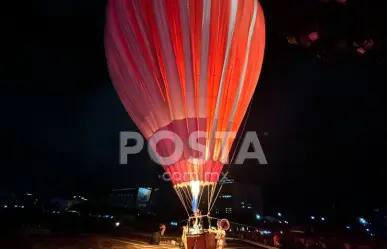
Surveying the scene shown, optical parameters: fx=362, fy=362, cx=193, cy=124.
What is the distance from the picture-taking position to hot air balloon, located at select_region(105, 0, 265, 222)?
38.8ft

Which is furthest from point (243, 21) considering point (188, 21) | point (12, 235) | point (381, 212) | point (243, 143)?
point (381, 212)

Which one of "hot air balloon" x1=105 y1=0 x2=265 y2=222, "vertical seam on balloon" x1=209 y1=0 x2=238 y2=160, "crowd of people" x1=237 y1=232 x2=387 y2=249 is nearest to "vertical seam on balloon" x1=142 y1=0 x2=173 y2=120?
"hot air balloon" x1=105 y1=0 x2=265 y2=222

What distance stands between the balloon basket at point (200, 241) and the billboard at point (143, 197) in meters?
52.8

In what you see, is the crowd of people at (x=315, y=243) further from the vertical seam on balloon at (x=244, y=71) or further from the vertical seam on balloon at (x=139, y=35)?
the vertical seam on balloon at (x=139, y=35)

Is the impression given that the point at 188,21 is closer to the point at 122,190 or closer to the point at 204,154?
the point at 204,154

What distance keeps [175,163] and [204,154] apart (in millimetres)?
1090

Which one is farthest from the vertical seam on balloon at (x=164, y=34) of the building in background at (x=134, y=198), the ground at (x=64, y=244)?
the building in background at (x=134, y=198)

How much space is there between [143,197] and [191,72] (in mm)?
53630

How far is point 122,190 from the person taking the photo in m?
67.2

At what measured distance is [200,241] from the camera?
11.0m

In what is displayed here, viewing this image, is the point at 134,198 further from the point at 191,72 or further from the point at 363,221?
the point at 191,72

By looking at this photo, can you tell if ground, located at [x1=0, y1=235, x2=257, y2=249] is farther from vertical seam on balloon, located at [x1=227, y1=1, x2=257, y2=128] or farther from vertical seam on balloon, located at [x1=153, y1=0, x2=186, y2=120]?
vertical seam on balloon, located at [x1=227, y1=1, x2=257, y2=128]

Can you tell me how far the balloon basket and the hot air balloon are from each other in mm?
1001

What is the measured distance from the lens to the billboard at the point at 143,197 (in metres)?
62.6
